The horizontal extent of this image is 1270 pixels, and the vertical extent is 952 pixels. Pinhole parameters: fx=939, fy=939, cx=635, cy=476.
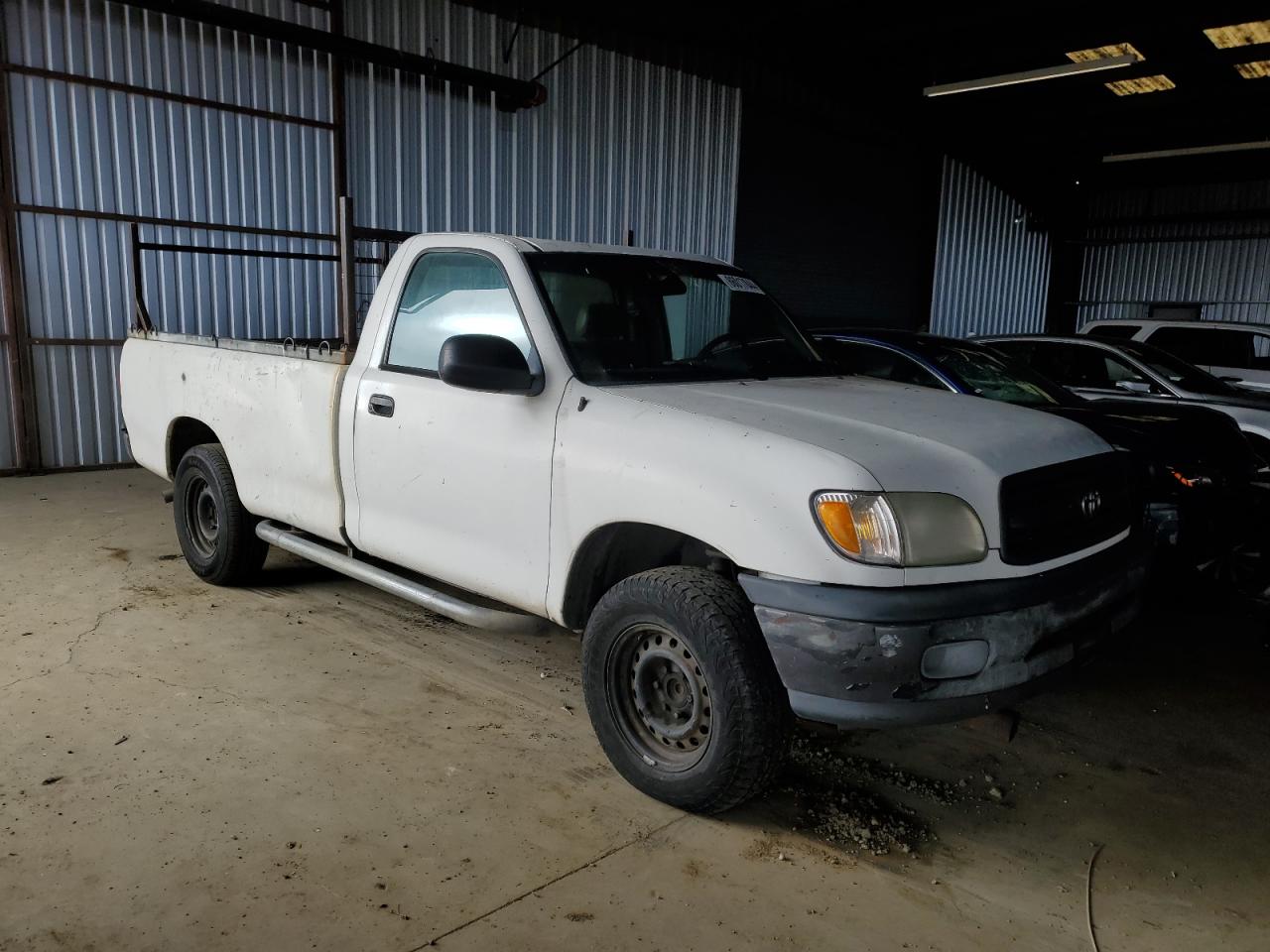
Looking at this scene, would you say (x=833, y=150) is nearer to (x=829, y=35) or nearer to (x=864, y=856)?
(x=829, y=35)

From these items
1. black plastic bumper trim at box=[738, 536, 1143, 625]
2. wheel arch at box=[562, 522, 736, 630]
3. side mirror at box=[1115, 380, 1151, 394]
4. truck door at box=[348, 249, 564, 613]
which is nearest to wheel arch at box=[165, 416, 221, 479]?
truck door at box=[348, 249, 564, 613]

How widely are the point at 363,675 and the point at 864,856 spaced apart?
2.27 meters

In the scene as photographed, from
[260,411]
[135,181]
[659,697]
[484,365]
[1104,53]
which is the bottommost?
[659,697]

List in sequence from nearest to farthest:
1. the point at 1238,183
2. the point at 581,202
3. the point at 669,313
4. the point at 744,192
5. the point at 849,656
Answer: the point at 849,656 < the point at 669,313 < the point at 581,202 < the point at 744,192 < the point at 1238,183

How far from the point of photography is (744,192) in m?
14.7

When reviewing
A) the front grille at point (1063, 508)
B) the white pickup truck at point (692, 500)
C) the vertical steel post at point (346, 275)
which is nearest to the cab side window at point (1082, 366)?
the white pickup truck at point (692, 500)

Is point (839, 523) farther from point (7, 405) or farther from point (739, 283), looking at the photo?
point (7, 405)

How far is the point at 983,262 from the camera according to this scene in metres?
19.4

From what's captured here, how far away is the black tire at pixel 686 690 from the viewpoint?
107 inches

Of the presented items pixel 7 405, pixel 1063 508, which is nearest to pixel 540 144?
pixel 7 405

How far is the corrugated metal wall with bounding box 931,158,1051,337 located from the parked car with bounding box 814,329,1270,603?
Answer: 13.0m

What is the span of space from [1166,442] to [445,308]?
3995 mm

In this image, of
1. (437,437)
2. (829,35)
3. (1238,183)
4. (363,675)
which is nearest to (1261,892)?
(437,437)

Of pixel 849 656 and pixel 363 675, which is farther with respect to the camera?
pixel 363 675
